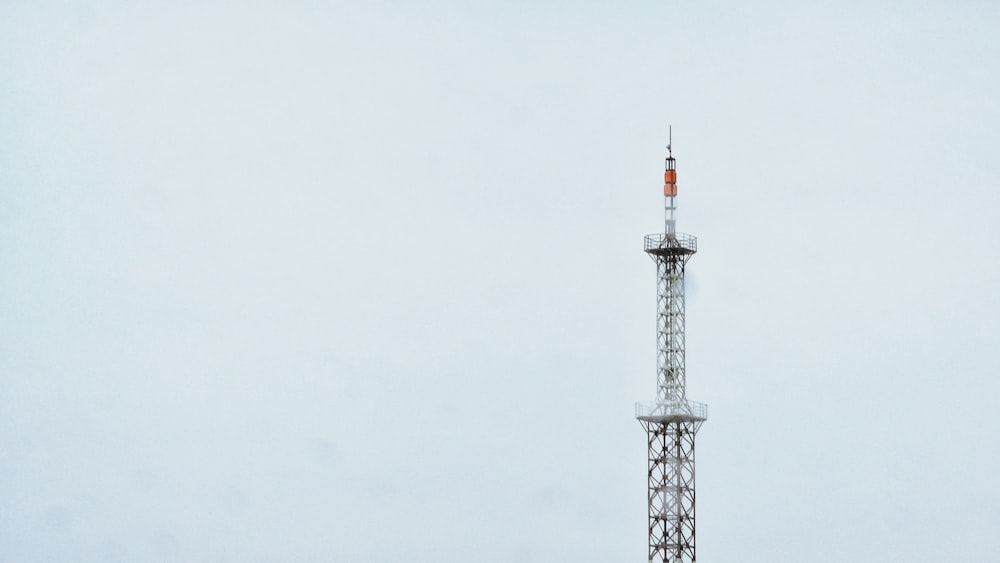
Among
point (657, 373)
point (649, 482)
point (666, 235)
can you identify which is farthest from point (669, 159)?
point (649, 482)

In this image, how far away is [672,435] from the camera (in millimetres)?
120438

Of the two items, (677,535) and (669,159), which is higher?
(669,159)

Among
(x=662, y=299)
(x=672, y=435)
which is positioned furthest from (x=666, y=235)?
(x=672, y=435)

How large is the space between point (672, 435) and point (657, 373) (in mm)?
4778

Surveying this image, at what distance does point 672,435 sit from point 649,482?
3798mm

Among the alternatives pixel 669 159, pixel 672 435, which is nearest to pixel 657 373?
pixel 672 435

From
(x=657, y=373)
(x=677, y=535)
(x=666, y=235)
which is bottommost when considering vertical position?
(x=677, y=535)

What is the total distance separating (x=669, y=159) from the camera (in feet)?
409

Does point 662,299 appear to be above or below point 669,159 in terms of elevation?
below

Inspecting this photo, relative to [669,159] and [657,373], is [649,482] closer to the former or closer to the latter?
[657,373]

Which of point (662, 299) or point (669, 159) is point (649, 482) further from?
point (669, 159)

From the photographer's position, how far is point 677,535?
12031 centimetres

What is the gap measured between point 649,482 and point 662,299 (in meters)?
13.3

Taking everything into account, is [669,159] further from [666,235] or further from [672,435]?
[672,435]
